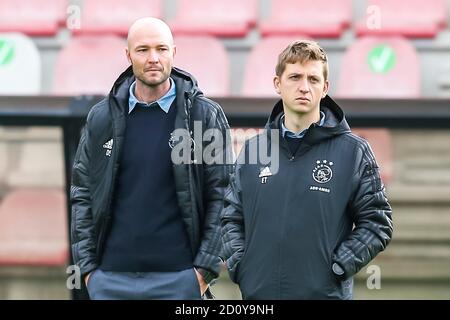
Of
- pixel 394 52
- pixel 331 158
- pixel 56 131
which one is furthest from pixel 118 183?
pixel 394 52

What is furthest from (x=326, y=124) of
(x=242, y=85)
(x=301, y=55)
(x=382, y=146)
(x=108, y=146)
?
(x=242, y=85)

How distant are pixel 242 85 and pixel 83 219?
2203mm

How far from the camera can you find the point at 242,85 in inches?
223

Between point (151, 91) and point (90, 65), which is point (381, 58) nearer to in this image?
point (90, 65)

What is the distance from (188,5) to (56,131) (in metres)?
0.92

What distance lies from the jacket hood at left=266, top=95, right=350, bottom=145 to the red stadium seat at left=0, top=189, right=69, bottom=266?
236 cm

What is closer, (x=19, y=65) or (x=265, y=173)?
(x=265, y=173)

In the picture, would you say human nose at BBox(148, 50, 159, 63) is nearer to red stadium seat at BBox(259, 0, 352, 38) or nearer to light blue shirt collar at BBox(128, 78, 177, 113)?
light blue shirt collar at BBox(128, 78, 177, 113)

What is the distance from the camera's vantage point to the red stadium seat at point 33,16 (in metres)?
5.81

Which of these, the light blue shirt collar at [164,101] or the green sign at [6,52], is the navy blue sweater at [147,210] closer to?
the light blue shirt collar at [164,101]

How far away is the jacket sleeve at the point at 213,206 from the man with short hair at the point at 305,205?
7 centimetres

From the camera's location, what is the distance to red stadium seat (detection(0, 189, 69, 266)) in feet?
18.4

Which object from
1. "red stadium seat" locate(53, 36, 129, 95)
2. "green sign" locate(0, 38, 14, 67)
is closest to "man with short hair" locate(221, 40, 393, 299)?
"red stadium seat" locate(53, 36, 129, 95)
